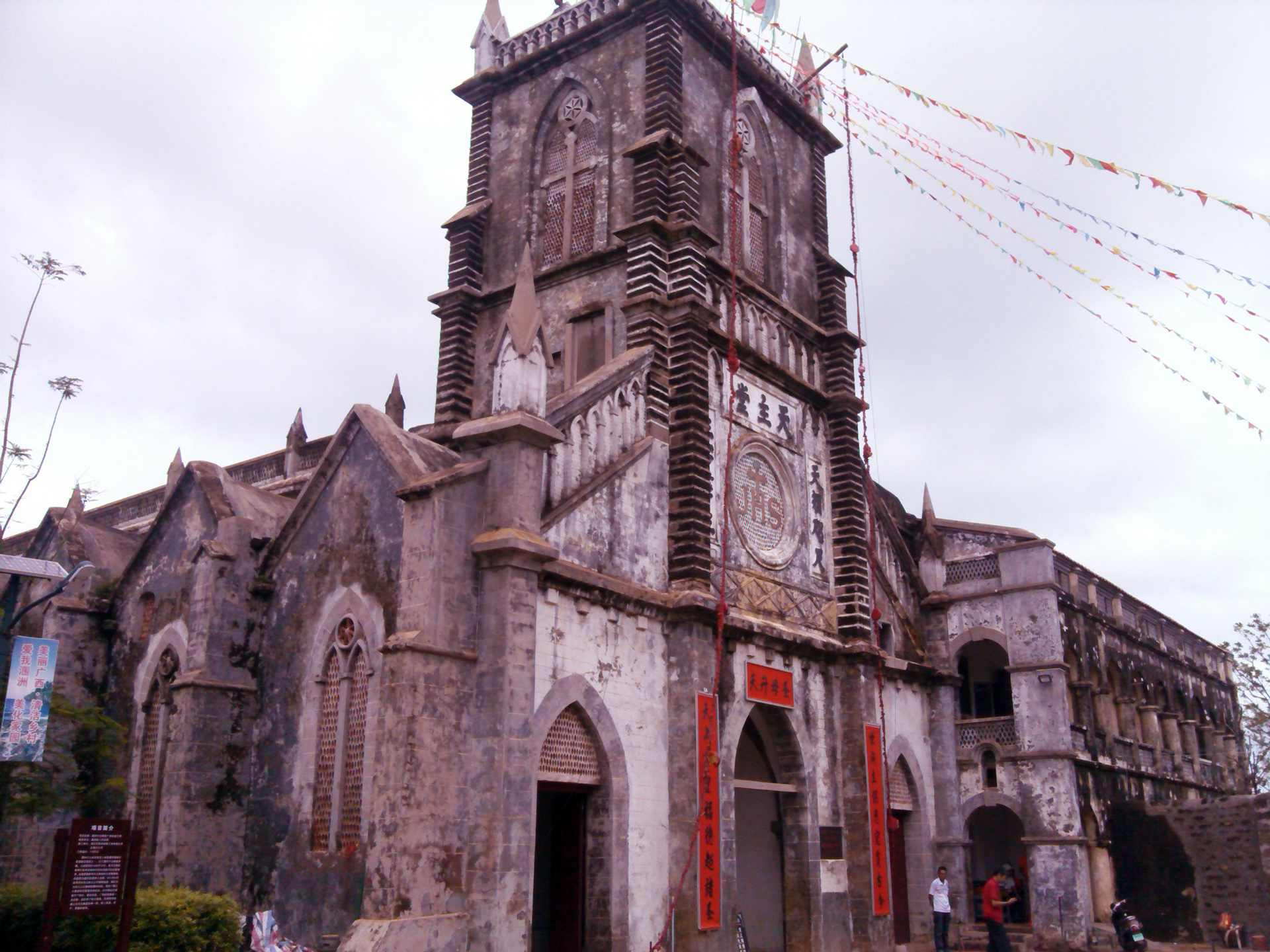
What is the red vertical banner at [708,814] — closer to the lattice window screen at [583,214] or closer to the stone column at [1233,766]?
the lattice window screen at [583,214]

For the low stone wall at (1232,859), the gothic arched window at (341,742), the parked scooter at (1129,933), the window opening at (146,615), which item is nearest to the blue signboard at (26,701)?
the gothic arched window at (341,742)

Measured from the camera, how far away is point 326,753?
1612 cm

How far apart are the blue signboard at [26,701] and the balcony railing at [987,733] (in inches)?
765

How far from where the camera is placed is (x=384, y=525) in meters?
16.2

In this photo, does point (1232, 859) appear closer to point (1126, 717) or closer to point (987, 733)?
point (1126, 717)

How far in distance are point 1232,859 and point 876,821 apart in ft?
31.4

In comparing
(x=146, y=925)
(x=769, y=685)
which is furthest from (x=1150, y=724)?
(x=146, y=925)

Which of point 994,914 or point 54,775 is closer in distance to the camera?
point 54,775

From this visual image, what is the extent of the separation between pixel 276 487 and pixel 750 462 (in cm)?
1204

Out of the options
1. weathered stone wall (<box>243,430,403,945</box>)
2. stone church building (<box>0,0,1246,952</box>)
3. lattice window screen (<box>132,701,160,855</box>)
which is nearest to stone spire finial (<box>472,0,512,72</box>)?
stone church building (<box>0,0,1246,952</box>)

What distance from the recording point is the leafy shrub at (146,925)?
41.1 feet

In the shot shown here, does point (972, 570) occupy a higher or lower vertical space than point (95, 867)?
higher

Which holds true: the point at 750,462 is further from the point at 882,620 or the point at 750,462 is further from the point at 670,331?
the point at 882,620

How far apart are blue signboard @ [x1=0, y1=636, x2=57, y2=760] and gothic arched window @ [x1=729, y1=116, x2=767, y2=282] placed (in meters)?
14.6
